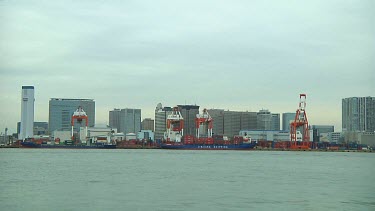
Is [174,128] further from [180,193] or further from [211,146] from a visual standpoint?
[180,193]

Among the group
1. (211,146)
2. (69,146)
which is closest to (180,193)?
(211,146)

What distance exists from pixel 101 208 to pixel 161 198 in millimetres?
4771

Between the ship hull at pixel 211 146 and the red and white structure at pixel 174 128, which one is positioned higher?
the red and white structure at pixel 174 128

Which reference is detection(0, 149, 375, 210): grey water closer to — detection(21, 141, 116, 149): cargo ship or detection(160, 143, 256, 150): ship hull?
detection(160, 143, 256, 150): ship hull

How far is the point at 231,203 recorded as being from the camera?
98.1 feet

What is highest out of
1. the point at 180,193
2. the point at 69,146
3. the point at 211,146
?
the point at 180,193

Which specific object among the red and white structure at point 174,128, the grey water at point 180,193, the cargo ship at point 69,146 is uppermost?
the red and white structure at point 174,128

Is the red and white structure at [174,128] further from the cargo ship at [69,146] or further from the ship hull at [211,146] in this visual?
the cargo ship at [69,146]

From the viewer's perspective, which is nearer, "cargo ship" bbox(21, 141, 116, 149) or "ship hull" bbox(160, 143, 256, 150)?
"ship hull" bbox(160, 143, 256, 150)

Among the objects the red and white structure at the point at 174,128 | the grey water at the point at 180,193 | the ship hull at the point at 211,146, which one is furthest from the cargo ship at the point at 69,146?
the grey water at the point at 180,193

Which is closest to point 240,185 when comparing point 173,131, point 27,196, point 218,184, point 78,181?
point 218,184

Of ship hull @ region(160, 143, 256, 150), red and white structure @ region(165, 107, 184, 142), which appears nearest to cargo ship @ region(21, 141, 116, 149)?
red and white structure @ region(165, 107, 184, 142)

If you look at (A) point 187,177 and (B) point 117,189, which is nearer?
(B) point 117,189

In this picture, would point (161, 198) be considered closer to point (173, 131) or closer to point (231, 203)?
point (231, 203)
